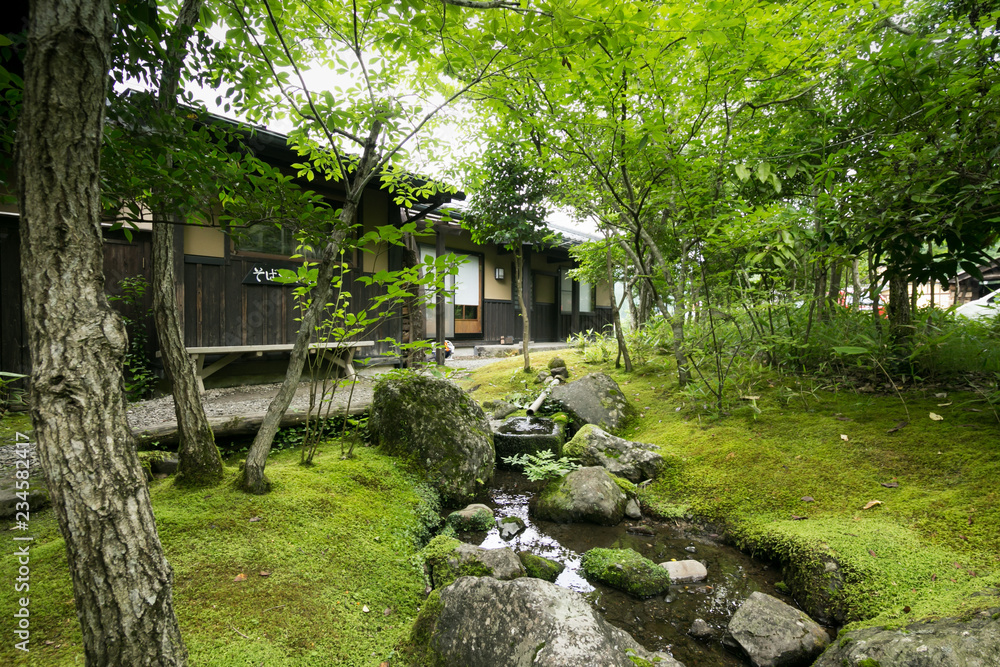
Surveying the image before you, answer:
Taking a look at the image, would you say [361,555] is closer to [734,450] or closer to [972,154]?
[734,450]

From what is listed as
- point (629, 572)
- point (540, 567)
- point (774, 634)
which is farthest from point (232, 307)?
point (774, 634)

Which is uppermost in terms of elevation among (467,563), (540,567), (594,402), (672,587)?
(594,402)

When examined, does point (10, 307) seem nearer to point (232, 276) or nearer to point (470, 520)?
point (232, 276)

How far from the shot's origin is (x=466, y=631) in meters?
1.84

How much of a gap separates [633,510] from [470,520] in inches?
52.5

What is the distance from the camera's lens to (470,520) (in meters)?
3.35

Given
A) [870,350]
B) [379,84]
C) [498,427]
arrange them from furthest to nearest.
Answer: [498,427], [870,350], [379,84]

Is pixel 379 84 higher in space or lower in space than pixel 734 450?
higher

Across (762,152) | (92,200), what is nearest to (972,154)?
(762,152)

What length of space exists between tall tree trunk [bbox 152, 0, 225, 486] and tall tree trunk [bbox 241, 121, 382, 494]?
0.96ft

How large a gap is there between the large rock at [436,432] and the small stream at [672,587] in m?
0.34

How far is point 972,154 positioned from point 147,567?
4112mm

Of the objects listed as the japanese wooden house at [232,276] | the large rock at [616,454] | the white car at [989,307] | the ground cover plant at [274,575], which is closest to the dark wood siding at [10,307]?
the japanese wooden house at [232,276]

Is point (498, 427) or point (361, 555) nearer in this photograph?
point (361, 555)
